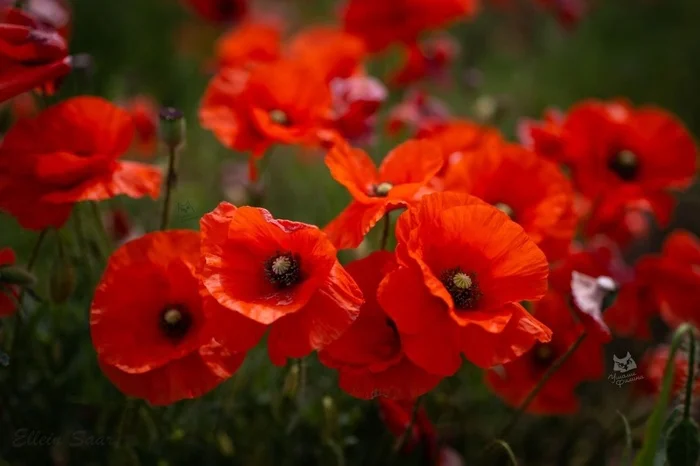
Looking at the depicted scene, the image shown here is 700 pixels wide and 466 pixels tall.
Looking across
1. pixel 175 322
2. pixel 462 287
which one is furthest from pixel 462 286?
pixel 175 322

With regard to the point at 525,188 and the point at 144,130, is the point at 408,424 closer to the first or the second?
the point at 525,188

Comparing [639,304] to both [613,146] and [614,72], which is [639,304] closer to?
[613,146]

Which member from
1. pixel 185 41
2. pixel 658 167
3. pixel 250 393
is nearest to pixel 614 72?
pixel 185 41

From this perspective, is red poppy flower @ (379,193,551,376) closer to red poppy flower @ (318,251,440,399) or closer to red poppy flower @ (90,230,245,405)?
red poppy flower @ (318,251,440,399)

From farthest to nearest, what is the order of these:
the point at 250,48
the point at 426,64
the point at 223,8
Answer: the point at 223,8, the point at 426,64, the point at 250,48

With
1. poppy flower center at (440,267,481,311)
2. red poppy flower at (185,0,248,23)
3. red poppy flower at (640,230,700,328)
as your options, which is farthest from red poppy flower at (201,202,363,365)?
red poppy flower at (185,0,248,23)

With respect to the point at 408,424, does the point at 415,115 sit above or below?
above
